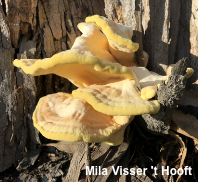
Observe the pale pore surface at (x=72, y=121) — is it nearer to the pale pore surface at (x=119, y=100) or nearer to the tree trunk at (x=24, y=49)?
the pale pore surface at (x=119, y=100)

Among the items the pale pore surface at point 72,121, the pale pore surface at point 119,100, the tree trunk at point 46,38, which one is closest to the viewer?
the pale pore surface at point 119,100

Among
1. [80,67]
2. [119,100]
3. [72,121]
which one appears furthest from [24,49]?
[119,100]

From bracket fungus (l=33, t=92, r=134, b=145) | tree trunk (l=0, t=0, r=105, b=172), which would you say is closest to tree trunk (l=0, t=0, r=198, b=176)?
tree trunk (l=0, t=0, r=105, b=172)

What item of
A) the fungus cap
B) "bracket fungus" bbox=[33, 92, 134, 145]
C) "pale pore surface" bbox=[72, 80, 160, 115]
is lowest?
"bracket fungus" bbox=[33, 92, 134, 145]

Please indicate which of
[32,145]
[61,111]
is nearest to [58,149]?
[32,145]

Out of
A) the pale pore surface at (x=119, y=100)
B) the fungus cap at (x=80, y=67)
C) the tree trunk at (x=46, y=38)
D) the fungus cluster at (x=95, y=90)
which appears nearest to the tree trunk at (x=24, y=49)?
the tree trunk at (x=46, y=38)

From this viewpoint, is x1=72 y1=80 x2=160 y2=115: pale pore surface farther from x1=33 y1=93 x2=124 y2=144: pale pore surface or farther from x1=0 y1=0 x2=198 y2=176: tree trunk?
x1=0 y1=0 x2=198 y2=176: tree trunk

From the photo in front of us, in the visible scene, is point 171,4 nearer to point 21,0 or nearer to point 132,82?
point 132,82
